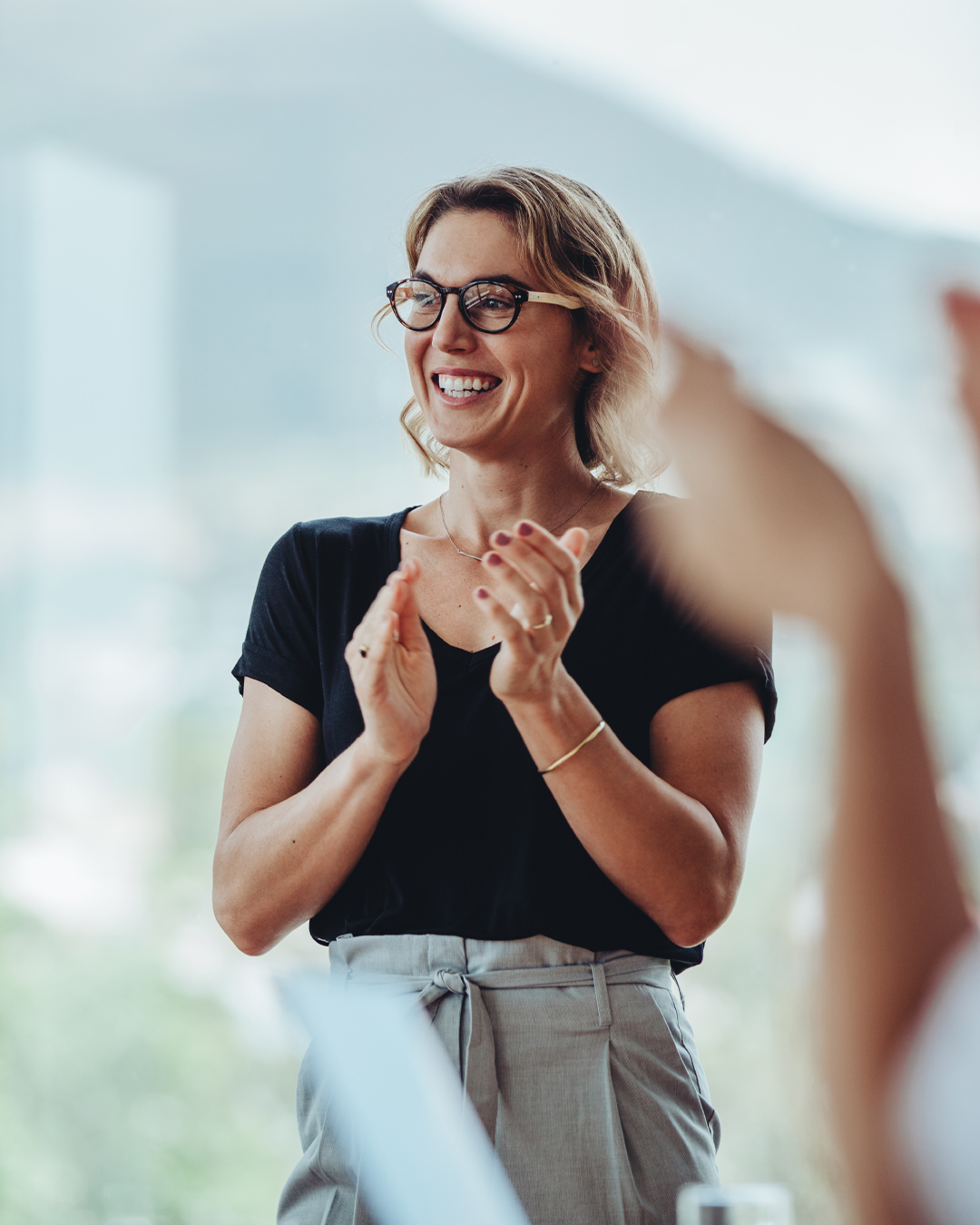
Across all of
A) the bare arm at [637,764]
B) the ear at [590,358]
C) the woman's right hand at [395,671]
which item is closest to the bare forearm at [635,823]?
the bare arm at [637,764]

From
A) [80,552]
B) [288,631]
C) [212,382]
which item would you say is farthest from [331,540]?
[80,552]

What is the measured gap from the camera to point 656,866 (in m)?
1.02

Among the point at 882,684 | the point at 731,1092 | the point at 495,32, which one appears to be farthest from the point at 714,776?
the point at 495,32

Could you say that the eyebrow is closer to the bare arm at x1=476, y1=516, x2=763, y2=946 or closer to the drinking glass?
the bare arm at x1=476, y1=516, x2=763, y2=946

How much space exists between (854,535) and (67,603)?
2.11m

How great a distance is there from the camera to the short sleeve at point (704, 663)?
1.11 metres

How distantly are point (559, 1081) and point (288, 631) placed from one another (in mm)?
521

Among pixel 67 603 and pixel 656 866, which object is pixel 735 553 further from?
pixel 67 603

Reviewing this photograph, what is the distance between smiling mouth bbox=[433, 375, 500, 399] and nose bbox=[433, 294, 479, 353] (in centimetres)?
3

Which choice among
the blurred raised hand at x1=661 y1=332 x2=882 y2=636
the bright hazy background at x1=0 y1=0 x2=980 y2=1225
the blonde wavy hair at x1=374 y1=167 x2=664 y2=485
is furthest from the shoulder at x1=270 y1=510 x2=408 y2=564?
the blurred raised hand at x1=661 y1=332 x2=882 y2=636

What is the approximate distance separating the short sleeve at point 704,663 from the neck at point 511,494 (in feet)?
0.70

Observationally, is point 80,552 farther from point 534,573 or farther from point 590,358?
point 534,573

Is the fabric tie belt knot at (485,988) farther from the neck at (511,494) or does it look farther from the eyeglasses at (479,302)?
the eyeglasses at (479,302)

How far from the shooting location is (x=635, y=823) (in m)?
1.00
